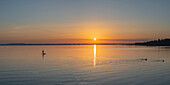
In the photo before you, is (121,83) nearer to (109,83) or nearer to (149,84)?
(109,83)

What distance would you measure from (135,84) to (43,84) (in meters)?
9.08

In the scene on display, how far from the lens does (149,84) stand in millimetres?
17547

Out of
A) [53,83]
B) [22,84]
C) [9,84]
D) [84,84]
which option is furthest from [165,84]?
[9,84]

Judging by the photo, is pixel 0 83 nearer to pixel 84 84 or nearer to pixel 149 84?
pixel 84 84

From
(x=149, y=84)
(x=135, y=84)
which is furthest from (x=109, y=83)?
(x=149, y=84)

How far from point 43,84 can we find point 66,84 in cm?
229

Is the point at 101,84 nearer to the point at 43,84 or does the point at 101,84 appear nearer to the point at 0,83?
the point at 43,84

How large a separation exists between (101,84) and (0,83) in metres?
10.1

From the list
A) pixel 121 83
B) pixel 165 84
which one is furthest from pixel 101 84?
pixel 165 84

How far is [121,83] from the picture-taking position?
18.0 metres

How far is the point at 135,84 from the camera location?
17375 millimetres

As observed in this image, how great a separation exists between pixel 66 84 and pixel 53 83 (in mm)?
1435

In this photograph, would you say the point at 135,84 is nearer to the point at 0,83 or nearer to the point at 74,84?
the point at 74,84

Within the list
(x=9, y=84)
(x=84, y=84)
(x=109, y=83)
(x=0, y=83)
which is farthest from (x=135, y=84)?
(x=0, y=83)
